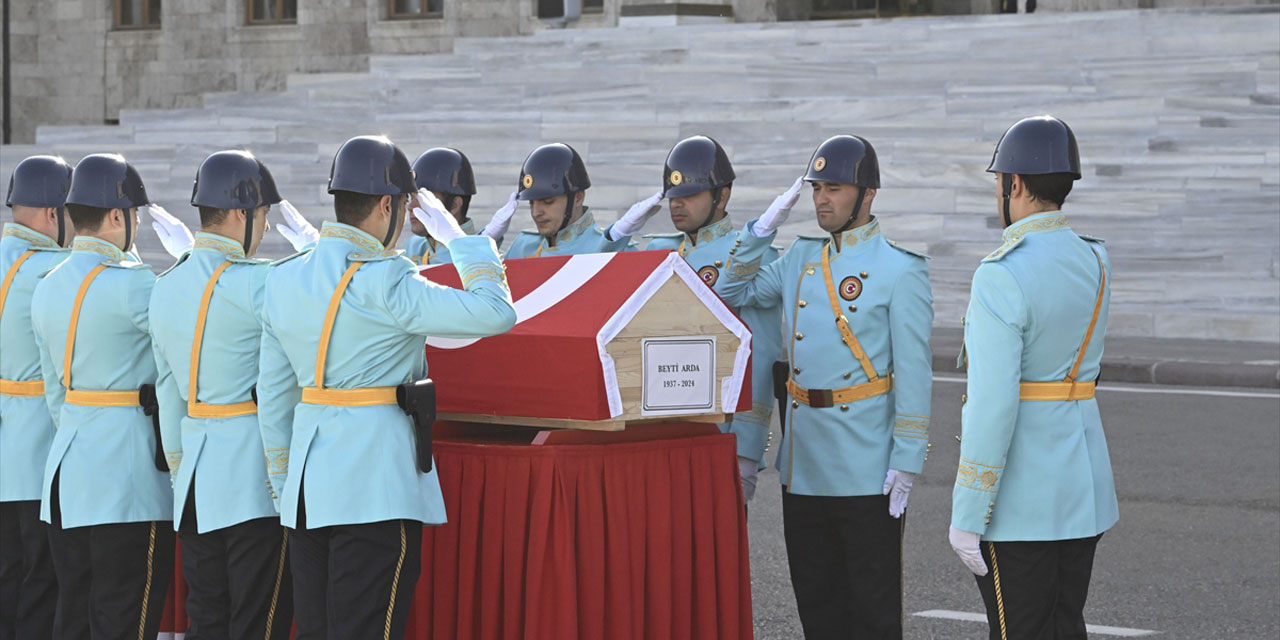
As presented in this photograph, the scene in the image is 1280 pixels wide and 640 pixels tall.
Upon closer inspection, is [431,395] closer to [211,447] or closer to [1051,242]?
[211,447]

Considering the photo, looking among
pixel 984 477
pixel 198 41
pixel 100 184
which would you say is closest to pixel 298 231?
pixel 100 184

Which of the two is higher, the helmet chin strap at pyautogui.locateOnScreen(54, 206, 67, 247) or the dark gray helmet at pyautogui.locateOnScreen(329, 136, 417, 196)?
the dark gray helmet at pyautogui.locateOnScreen(329, 136, 417, 196)

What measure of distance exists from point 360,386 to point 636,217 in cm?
211

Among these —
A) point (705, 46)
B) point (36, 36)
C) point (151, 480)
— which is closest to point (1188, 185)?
point (705, 46)

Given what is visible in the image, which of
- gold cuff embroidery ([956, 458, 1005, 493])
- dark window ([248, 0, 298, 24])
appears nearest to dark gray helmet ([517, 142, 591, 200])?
gold cuff embroidery ([956, 458, 1005, 493])

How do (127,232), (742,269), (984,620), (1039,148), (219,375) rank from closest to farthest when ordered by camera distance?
(1039,148) → (219,375) → (127,232) → (742,269) → (984,620)

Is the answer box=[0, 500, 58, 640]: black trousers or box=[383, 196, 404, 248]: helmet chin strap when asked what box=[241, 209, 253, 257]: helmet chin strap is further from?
box=[0, 500, 58, 640]: black trousers

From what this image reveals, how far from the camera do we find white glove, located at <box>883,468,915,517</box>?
582 cm

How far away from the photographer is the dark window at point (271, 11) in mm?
30172

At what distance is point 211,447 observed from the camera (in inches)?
212

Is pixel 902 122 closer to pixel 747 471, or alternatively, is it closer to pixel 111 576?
pixel 747 471

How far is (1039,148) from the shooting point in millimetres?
4938

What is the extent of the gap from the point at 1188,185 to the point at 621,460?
12.5 m

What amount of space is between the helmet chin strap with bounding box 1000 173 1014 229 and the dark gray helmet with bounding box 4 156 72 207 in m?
3.63
